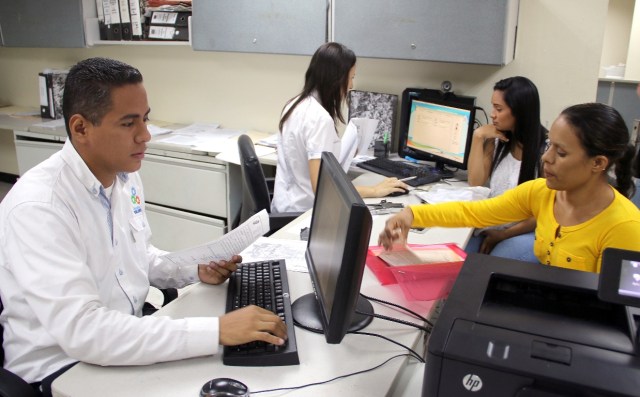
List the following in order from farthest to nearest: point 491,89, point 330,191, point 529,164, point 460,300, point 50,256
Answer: point 491,89, point 529,164, point 330,191, point 50,256, point 460,300

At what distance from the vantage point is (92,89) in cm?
123

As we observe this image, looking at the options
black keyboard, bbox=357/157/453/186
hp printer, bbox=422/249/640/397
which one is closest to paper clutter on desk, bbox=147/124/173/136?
black keyboard, bbox=357/157/453/186

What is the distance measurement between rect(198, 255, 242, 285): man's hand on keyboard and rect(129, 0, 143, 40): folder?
99.7 inches

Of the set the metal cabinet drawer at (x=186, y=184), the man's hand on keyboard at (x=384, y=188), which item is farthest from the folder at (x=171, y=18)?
the man's hand on keyboard at (x=384, y=188)

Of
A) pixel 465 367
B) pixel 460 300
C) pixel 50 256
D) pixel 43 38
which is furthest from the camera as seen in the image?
pixel 43 38

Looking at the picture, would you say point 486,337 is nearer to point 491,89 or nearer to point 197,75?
point 491,89

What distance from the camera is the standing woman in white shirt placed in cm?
234

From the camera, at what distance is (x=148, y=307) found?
1624mm

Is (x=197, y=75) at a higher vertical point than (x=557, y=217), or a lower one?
higher

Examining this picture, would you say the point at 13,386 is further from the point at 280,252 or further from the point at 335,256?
the point at 280,252

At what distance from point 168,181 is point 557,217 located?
7.62ft

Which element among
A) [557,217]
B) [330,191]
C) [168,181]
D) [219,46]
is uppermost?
[219,46]

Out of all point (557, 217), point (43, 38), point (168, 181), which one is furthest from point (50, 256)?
point (43, 38)

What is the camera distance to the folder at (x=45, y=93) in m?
3.82
